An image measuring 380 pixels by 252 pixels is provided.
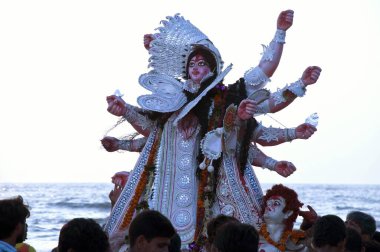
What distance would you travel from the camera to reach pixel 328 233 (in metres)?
7.02

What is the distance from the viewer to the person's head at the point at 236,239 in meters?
6.11

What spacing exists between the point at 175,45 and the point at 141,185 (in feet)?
4.43

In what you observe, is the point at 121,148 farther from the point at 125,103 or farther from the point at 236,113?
the point at 236,113

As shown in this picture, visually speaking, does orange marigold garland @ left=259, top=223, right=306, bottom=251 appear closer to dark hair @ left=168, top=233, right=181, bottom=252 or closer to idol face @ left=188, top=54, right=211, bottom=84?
idol face @ left=188, top=54, right=211, bottom=84

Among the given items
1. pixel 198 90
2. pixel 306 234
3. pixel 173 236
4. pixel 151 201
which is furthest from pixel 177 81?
pixel 173 236

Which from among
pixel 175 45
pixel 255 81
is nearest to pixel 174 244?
pixel 255 81

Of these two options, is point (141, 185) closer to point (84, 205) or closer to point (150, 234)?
point (150, 234)

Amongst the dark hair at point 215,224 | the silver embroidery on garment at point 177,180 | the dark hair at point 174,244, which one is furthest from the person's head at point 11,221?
the silver embroidery on garment at point 177,180

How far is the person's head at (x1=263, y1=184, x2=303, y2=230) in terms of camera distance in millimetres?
9836

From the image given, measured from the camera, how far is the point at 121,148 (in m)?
10.9

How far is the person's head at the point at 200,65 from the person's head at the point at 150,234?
4.03 m

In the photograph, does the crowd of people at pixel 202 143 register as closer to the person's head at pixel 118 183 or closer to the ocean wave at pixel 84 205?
the person's head at pixel 118 183

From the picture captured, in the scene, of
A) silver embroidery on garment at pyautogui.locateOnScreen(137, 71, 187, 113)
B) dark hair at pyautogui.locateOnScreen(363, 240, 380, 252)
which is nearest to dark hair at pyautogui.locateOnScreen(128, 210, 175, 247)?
dark hair at pyautogui.locateOnScreen(363, 240, 380, 252)

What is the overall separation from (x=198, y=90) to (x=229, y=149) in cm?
63
